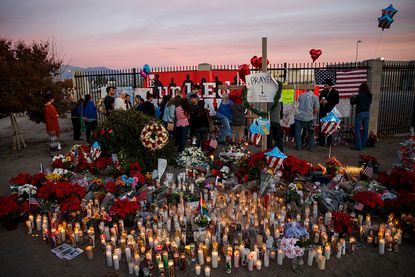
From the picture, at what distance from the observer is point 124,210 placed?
554cm

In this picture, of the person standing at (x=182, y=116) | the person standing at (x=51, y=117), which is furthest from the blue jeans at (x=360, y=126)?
the person standing at (x=51, y=117)

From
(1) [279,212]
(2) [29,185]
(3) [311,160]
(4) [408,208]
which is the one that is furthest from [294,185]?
(2) [29,185]

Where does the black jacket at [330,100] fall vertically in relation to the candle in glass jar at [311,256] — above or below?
above

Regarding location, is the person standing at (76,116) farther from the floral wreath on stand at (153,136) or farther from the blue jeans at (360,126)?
the blue jeans at (360,126)

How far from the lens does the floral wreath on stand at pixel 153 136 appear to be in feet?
26.7

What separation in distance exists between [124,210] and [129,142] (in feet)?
11.0

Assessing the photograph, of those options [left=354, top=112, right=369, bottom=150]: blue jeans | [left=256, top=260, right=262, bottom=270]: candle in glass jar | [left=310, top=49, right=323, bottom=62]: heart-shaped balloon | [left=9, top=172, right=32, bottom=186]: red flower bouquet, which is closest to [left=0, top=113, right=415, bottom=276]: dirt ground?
[left=256, top=260, right=262, bottom=270]: candle in glass jar

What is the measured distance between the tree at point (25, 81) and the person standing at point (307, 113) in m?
9.11

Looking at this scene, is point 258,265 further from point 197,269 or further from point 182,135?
point 182,135

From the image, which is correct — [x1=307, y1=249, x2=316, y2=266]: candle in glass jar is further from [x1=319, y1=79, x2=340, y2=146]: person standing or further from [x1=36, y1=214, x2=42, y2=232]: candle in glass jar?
[x1=319, y1=79, x2=340, y2=146]: person standing

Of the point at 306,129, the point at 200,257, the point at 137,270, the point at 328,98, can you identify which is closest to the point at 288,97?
the point at 328,98

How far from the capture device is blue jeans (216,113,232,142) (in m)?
11.6

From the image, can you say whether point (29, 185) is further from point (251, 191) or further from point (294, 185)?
point (294, 185)

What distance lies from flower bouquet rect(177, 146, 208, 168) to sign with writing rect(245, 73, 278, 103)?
2.37 meters
